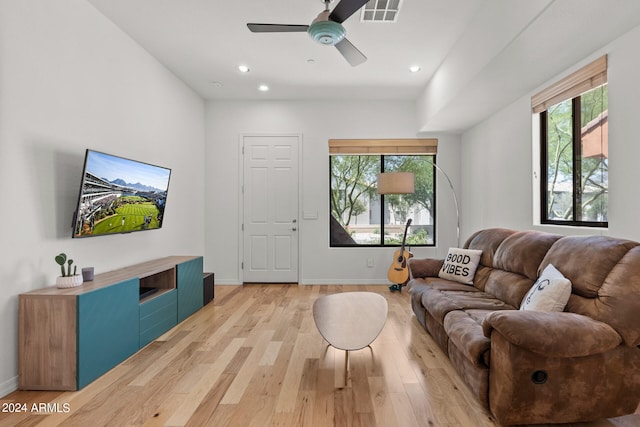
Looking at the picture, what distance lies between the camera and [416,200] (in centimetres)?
548

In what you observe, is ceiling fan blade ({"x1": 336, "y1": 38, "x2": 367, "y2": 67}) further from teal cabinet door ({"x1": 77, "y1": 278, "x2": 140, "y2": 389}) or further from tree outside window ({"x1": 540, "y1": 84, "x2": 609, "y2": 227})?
teal cabinet door ({"x1": 77, "y1": 278, "x2": 140, "y2": 389})

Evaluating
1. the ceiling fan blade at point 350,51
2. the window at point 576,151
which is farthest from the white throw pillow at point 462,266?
the ceiling fan blade at point 350,51

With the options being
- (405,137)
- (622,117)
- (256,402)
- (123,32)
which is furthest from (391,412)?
(405,137)

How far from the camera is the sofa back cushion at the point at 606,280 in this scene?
70.7 inches

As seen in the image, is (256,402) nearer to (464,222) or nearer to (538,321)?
(538,321)

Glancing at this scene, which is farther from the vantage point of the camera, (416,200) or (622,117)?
(416,200)

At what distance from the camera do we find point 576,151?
10.1 feet

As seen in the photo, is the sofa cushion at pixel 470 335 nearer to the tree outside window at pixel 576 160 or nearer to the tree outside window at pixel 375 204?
the tree outside window at pixel 576 160

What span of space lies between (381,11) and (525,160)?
2.08 m

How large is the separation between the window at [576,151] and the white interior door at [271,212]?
320cm

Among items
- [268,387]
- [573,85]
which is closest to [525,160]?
[573,85]

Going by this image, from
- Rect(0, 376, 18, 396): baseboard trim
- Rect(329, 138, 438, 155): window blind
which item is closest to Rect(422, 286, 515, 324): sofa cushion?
Rect(329, 138, 438, 155): window blind

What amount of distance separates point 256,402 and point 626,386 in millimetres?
1939

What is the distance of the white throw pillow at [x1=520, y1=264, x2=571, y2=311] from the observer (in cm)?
207
